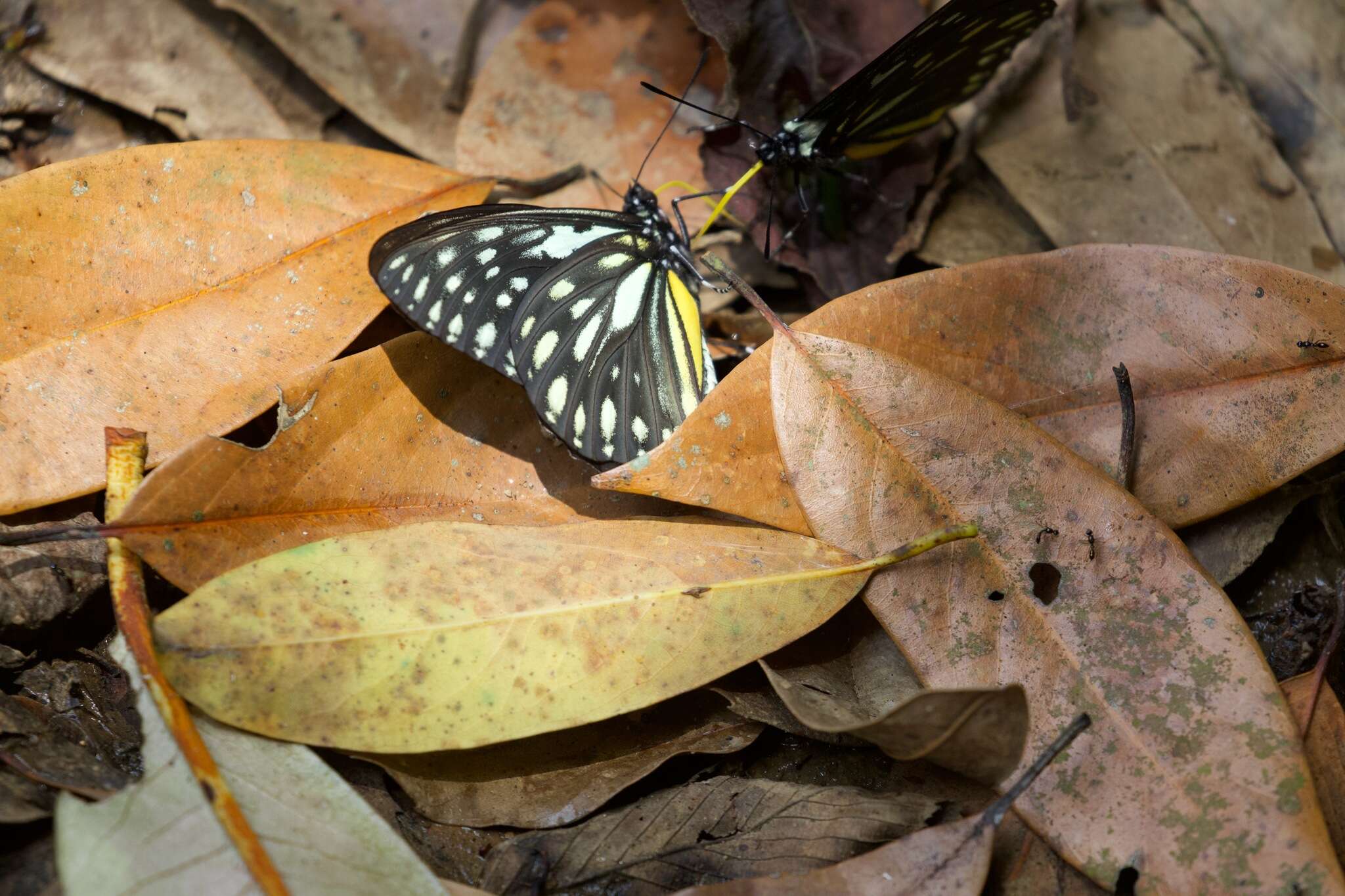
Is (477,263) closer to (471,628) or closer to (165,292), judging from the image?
(165,292)

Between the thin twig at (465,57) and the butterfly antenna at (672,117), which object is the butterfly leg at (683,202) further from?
the thin twig at (465,57)

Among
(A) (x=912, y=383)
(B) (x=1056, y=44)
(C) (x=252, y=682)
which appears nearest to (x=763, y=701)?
(A) (x=912, y=383)

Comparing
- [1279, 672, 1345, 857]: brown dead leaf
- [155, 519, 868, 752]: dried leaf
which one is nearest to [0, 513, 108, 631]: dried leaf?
[155, 519, 868, 752]: dried leaf

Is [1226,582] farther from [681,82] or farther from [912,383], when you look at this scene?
[681,82]

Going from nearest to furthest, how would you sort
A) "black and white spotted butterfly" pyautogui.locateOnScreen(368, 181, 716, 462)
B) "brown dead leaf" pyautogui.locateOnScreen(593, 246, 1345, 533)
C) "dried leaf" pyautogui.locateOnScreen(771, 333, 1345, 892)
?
"dried leaf" pyautogui.locateOnScreen(771, 333, 1345, 892) < "brown dead leaf" pyautogui.locateOnScreen(593, 246, 1345, 533) < "black and white spotted butterfly" pyautogui.locateOnScreen(368, 181, 716, 462)

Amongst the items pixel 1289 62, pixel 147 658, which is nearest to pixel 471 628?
pixel 147 658

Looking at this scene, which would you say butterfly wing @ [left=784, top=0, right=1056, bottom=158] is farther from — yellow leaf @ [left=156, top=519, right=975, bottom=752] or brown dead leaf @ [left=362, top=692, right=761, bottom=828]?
brown dead leaf @ [left=362, top=692, right=761, bottom=828]
